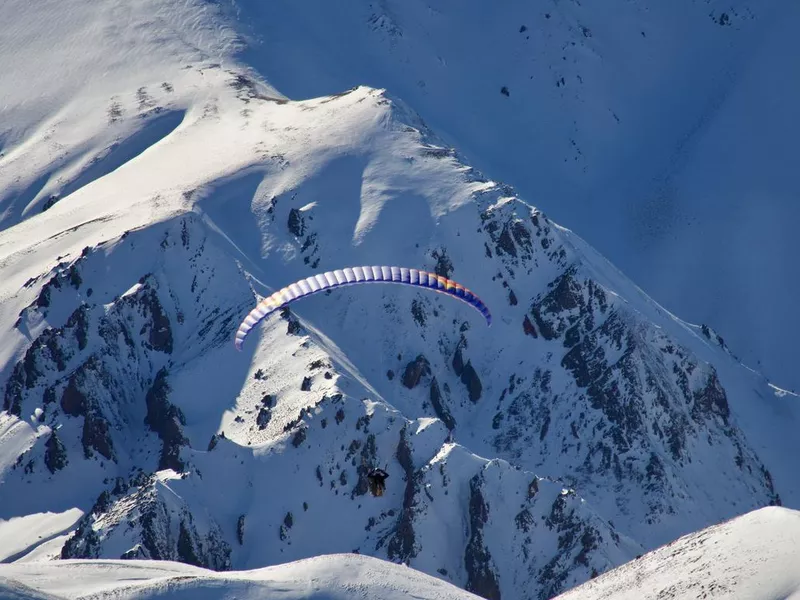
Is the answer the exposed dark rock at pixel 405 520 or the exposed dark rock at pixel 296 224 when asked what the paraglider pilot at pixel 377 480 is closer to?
the exposed dark rock at pixel 405 520

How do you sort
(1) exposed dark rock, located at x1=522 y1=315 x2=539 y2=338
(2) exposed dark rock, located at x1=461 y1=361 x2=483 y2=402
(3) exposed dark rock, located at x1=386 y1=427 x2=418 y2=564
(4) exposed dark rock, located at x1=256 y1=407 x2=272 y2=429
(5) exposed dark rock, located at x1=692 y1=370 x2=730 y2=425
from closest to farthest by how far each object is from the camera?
(3) exposed dark rock, located at x1=386 y1=427 x2=418 y2=564 → (4) exposed dark rock, located at x1=256 y1=407 x2=272 y2=429 → (2) exposed dark rock, located at x1=461 y1=361 x2=483 y2=402 → (1) exposed dark rock, located at x1=522 y1=315 x2=539 y2=338 → (5) exposed dark rock, located at x1=692 y1=370 x2=730 y2=425

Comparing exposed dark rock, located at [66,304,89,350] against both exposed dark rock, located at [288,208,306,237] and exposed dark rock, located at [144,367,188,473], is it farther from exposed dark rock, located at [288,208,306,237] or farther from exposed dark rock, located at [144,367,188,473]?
exposed dark rock, located at [288,208,306,237]

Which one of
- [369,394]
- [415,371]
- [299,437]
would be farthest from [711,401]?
[299,437]

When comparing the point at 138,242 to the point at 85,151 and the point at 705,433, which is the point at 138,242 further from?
the point at 705,433

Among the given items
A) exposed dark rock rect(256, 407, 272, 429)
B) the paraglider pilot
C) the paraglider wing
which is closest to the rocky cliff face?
exposed dark rock rect(256, 407, 272, 429)

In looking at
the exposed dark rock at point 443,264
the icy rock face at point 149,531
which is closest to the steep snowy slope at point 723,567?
the icy rock face at point 149,531

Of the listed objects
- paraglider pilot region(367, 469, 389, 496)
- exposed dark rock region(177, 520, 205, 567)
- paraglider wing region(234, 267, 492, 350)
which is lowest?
exposed dark rock region(177, 520, 205, 567)

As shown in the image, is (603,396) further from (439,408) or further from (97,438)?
(97,438)
